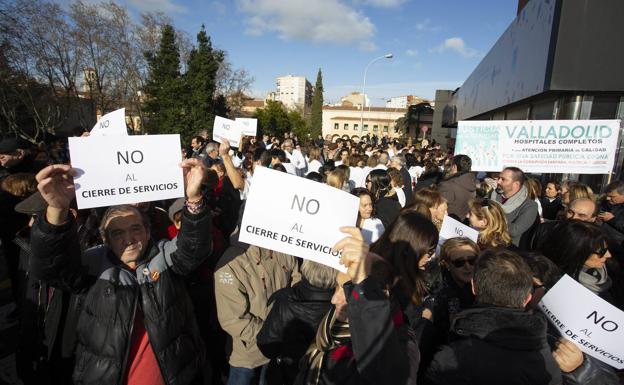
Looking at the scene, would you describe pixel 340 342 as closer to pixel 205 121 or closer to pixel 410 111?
pixel 205 121

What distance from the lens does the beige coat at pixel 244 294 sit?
256 centimetres

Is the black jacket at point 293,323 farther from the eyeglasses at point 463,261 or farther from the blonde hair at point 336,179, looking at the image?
the blonde hair at point 336,179

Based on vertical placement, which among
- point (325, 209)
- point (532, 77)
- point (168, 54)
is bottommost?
point (325, 209)

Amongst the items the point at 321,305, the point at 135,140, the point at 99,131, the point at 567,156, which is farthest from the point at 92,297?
the point at 567,156

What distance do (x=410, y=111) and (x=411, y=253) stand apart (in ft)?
174

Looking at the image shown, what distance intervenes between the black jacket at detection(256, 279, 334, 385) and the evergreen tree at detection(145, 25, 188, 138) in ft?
99.2

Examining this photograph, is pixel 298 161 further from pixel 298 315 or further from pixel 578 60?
pixel 298 315

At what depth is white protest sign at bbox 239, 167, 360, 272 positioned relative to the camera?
194 cm

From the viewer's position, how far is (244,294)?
261cm

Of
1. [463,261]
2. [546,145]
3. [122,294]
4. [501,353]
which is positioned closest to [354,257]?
[501,353]

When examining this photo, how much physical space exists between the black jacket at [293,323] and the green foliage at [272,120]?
39.3 m

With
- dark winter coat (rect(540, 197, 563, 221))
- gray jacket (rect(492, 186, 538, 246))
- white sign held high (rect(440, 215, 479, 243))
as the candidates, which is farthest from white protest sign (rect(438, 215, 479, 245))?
dark winter coat (rect(540, 197, 563, 221))

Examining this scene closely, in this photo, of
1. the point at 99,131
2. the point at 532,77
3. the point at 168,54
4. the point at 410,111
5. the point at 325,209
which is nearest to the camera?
the point at 325,209

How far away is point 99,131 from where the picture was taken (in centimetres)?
314
